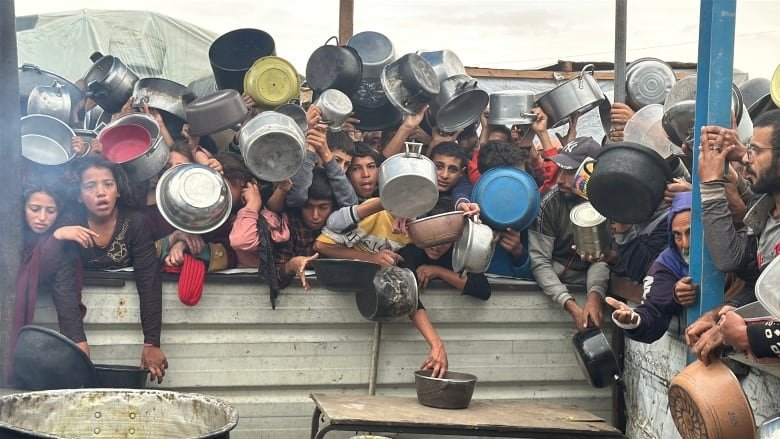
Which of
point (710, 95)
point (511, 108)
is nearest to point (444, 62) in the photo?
point (511, 108)

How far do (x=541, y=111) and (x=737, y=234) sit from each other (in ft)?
9.24

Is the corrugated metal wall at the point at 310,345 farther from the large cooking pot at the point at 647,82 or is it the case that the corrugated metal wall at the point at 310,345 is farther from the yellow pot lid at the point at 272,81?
the large cooking pot at the point at 647,82

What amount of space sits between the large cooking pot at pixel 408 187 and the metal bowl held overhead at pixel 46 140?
1912mm

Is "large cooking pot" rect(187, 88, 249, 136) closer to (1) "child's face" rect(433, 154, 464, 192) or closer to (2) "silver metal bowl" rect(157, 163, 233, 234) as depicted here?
(2) "silver metal bowl" rect(157, 163, 233, 234)

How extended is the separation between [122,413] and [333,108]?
9.87 feet

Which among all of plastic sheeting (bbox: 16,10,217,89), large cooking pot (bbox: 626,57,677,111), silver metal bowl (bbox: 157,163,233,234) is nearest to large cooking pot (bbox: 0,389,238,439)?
silver metal bowl (bbox: 157,163,233,234)

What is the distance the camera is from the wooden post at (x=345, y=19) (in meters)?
8.20

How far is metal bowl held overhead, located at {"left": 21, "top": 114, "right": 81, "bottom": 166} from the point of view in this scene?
228 inches

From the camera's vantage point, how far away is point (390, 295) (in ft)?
18.3

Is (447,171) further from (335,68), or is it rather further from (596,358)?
(596,358)

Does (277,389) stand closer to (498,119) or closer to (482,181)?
(482,181)

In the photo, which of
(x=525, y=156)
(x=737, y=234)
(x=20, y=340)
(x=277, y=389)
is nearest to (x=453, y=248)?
(x=525, y=156)

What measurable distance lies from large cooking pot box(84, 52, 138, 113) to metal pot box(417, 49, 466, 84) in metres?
2.15

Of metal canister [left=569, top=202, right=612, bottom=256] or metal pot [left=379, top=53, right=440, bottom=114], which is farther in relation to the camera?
metal pot [left=379, top=53, right=440, bottom=114]
